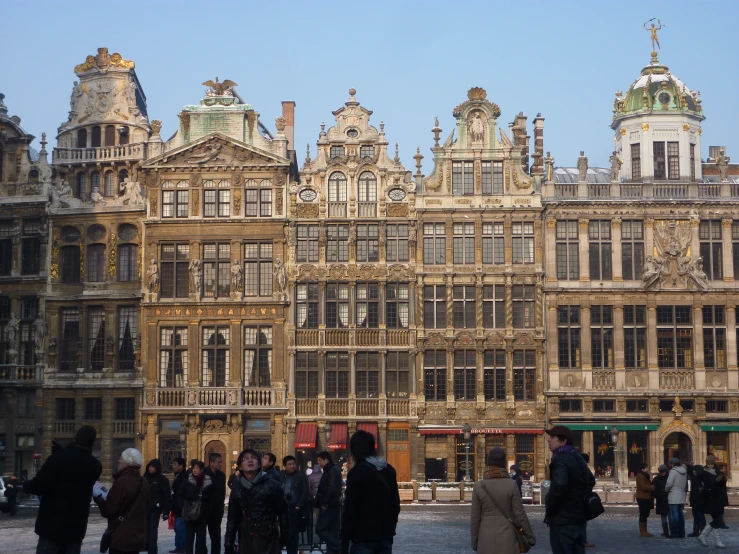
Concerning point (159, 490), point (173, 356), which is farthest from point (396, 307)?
point (159, 490)

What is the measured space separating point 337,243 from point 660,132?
49.3ft

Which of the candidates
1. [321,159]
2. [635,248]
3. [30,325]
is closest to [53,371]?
[30,325]

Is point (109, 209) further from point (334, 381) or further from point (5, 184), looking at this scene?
point (334, 381)

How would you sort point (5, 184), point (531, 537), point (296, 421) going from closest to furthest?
point (531, 537) < point (296, 421) < point (5, 184)

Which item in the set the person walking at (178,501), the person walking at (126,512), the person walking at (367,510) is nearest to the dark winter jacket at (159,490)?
the person walking at (178,501)

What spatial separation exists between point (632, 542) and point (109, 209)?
33.6 metres

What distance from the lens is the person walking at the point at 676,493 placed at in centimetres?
2503

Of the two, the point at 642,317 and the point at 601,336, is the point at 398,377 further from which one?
the point at 642,317

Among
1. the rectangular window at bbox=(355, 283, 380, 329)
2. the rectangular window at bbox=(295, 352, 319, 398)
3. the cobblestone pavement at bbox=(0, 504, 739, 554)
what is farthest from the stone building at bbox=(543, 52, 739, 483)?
the cobblestone pavement at bbox=(0, 504, 739, 554)

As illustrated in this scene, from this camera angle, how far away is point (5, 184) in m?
54.4

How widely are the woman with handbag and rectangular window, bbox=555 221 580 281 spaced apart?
34.2 meters

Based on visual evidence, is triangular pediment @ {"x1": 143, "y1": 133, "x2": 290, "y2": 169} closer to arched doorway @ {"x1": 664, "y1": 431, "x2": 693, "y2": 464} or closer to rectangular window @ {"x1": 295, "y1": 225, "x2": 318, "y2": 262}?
rectangular window @ {"x1": 295, "y1": 225, "x2": 318, "y2": 262}

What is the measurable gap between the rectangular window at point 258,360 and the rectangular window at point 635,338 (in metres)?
15.1

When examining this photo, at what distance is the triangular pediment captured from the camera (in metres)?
52.3
